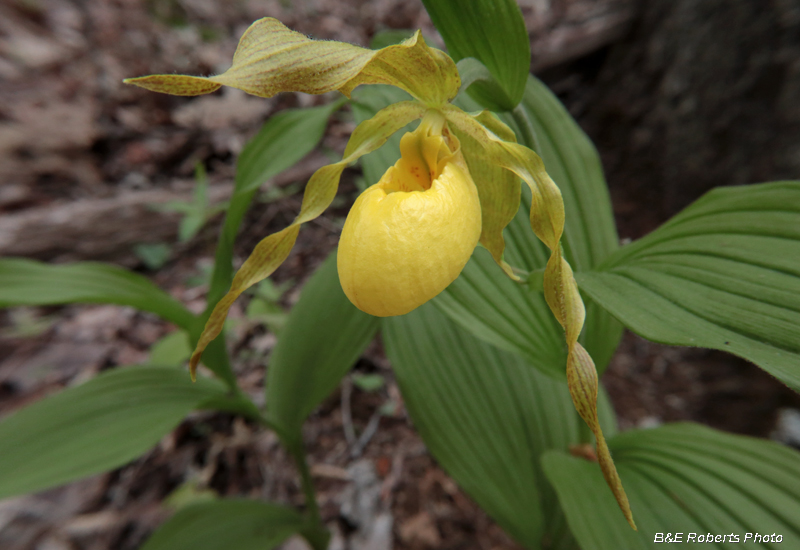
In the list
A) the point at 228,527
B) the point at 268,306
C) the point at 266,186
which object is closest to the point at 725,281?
the point at 228,527

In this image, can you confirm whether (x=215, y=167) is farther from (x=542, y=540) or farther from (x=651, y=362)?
(x=651, y=362)

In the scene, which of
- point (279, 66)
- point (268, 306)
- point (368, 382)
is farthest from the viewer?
point (268, 306)

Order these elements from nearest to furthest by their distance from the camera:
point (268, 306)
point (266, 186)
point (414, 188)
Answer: point (414, 188) → point (268, 306) → point (266, 186)

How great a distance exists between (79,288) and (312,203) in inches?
23.3

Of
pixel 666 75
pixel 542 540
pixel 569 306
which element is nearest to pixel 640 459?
pixel 542 540

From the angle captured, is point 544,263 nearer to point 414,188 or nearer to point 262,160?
point 414,188

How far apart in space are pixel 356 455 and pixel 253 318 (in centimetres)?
65

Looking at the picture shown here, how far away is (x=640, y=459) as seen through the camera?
2.92 ft

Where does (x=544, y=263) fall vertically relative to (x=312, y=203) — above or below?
below

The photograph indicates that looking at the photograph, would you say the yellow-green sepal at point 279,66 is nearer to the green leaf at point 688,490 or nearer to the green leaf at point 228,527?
the green leaf at point 688,490

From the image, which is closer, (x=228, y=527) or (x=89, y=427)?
(x=89, y=427)

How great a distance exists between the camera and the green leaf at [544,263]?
2.77 ft

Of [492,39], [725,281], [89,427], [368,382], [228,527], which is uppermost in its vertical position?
[492,39]

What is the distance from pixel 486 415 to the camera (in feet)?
3.59
